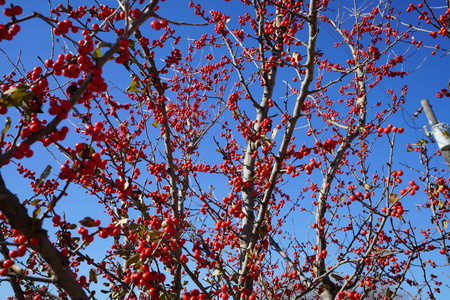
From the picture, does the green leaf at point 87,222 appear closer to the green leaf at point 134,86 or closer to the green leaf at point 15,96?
the green leaf at point 15,96

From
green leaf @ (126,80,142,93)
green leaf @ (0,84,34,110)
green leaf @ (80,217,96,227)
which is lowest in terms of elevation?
green leaf @ (80,217,96,227)

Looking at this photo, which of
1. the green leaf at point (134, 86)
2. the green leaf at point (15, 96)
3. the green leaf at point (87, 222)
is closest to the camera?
the green leaf at point (15, 96)

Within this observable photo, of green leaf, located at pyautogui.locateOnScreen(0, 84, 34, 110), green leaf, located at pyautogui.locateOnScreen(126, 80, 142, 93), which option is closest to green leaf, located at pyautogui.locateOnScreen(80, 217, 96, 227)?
green leaf, located at pyautogui.locateOnScreen(0, 84, 34, 110)

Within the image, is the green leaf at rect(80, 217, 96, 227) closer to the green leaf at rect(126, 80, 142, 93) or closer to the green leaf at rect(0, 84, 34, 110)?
the green leaf at rect(0, 84, 34, 110)

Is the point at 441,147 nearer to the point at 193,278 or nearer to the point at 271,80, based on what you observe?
the point at 271,80

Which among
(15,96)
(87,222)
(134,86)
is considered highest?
(134,86)

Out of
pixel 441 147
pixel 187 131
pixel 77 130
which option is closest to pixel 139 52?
pixel 77 130

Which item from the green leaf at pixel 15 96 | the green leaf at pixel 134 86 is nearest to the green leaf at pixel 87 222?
the green leaf at pixel 15 96

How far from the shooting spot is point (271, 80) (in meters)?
5.76

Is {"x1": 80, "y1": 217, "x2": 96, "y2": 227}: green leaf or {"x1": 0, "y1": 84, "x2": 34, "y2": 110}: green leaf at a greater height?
{"x1": 0, "y1": 84, "x2": 34, "y2": 110}: green leaf

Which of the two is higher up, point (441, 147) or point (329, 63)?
point (329, 63)

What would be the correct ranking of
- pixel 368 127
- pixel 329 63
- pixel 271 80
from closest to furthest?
pixel 271 80, pixel 368 127, pixel 329 63

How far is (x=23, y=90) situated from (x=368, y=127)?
721cm

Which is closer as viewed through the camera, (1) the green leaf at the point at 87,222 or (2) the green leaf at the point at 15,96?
(2) the green leaf at the point at 15,96
